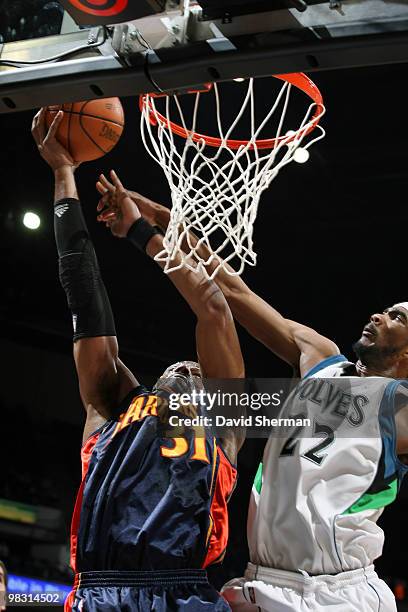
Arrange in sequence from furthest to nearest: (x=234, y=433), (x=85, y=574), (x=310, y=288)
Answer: (x=310, y=288) < (x=234, y=433) < (x=85, y=574)

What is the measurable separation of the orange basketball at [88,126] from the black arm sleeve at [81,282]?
22cm

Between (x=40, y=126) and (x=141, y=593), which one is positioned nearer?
(x=141, y=593)

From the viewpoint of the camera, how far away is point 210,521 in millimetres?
2441

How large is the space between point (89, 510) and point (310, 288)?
3639 millimetres

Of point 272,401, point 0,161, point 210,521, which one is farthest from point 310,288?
point 210,521

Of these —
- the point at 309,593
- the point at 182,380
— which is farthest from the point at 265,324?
the point at 309,593

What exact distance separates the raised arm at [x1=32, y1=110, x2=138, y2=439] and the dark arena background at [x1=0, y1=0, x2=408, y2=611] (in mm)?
2207

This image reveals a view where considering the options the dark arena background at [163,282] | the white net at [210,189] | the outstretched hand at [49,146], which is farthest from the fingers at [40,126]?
the dark arena background at [163,282]

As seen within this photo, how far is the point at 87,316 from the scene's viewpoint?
2.60 m

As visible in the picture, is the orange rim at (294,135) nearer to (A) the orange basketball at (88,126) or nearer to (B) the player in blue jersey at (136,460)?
(A) the orange basketball at (88,126)

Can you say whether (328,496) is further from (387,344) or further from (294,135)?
(294,135)

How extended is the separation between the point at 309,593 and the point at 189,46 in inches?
60.8

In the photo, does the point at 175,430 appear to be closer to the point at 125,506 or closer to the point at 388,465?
the point at 125,506

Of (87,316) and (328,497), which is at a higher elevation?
(87,316)
